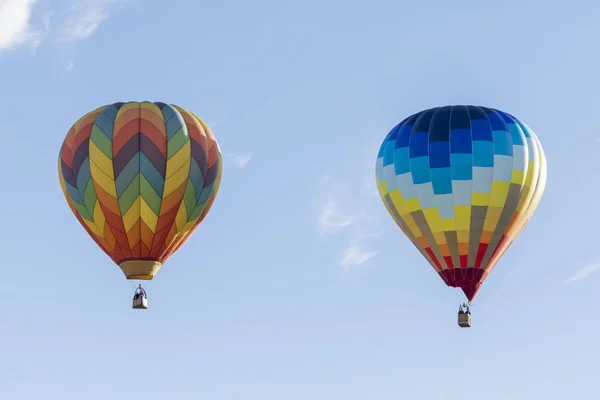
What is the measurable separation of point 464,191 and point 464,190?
0.09 ft

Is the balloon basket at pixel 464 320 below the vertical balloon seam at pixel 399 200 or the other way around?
below

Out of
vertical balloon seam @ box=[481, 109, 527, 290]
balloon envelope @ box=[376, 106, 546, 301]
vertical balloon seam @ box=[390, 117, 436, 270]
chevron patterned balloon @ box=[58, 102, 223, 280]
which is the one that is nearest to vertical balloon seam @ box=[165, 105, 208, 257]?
chevron patterned balloon @ box=[58, 102, 223, 280]

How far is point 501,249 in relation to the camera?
58.1 meters

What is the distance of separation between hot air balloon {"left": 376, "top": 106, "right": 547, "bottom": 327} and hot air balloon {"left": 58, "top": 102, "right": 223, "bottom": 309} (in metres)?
6.01

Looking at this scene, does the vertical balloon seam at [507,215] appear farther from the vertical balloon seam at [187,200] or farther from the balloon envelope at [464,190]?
the vertical balloon seam at [187,200]

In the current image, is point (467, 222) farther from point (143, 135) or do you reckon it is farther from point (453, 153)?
point (143, 135)

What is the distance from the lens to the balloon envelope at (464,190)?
57.7 meters

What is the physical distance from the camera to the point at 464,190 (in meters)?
57.7

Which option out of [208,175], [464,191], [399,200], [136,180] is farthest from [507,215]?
[136,180]

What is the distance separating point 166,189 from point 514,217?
9.87 m

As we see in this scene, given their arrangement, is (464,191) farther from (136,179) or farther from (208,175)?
(136,179)

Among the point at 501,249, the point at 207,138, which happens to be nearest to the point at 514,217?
the point at 501,249

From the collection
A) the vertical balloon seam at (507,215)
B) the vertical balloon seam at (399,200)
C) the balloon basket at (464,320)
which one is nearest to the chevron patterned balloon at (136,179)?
the vertical balloon seam at (399,200)

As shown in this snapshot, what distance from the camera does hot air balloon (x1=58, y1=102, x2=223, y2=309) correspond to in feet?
188
